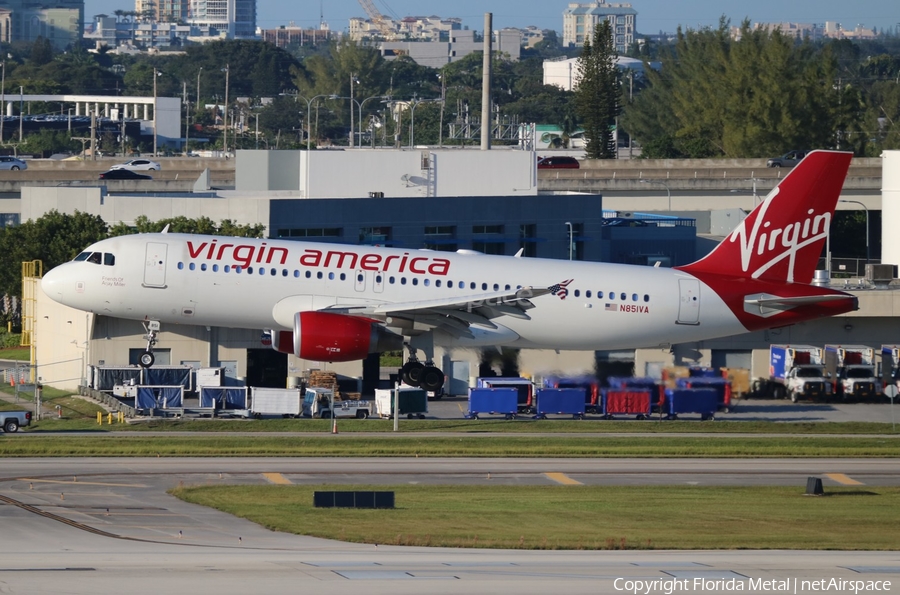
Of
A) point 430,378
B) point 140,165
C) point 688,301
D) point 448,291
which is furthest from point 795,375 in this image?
point 140,165

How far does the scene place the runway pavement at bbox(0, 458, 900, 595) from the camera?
90.0 feet

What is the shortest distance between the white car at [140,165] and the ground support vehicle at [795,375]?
87.7m

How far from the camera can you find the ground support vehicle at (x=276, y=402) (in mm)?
57906

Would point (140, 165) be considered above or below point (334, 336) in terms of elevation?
above

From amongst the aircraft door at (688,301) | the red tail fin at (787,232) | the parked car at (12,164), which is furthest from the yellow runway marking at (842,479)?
the parked car at (12,164)

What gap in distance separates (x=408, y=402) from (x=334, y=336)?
8701 millimetres

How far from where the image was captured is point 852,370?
65.9 metres

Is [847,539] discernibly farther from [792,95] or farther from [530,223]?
[792,95]

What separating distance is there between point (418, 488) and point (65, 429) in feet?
60.2

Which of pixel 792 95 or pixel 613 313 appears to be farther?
pixel 792 95

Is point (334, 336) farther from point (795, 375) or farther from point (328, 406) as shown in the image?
point (795, 375)

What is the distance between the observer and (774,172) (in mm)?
132125

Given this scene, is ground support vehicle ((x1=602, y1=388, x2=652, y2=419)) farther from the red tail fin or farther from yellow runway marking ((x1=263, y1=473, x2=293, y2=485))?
yellow runway marking ((x1=263, y1=473, x2=293, y2=485))

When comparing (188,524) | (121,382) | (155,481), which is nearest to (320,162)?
(121,382)
